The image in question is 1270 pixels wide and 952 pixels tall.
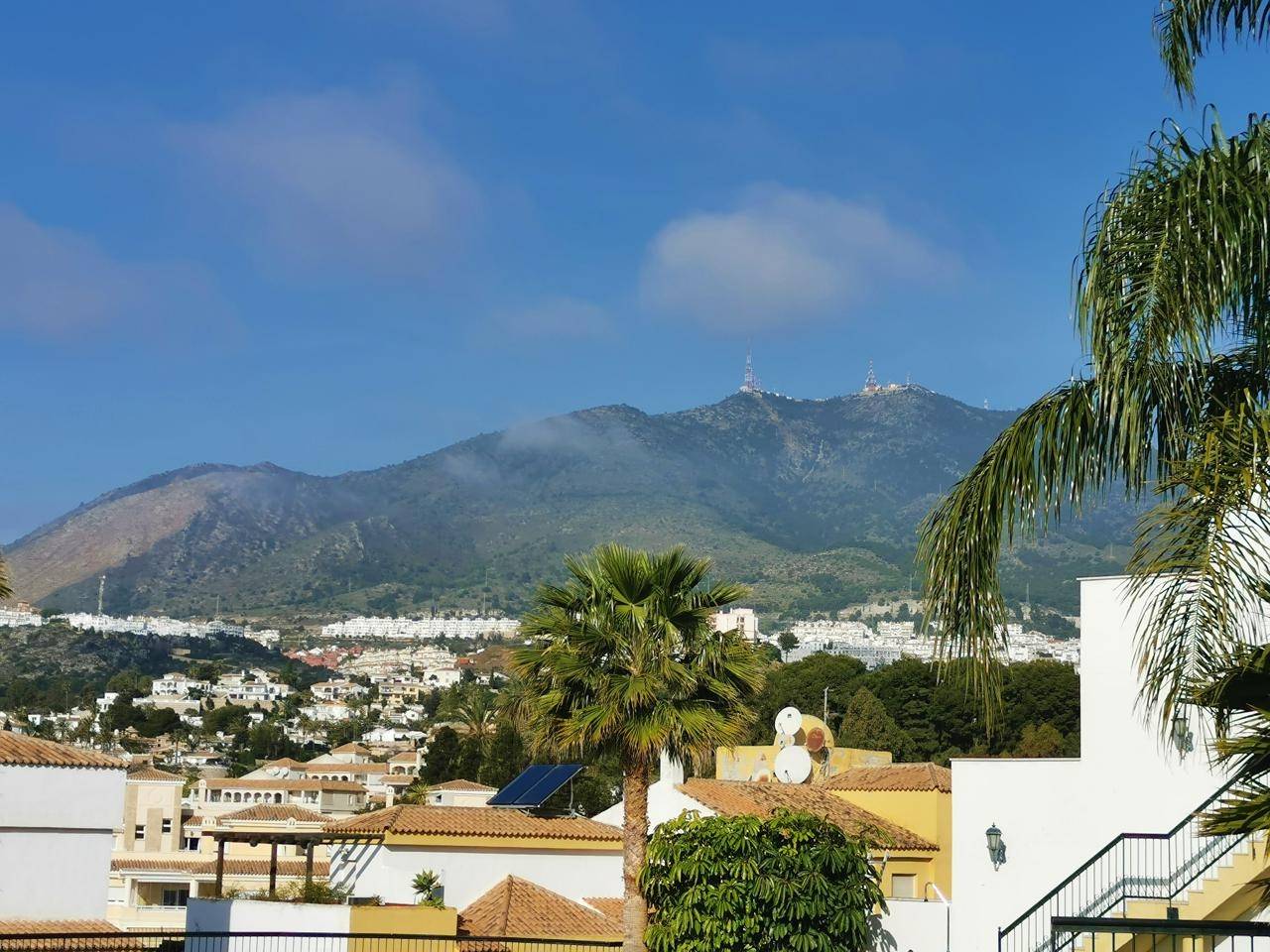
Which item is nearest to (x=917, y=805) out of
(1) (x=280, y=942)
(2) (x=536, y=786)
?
(2) (x=536, y=786)

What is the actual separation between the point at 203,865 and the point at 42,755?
2936cm

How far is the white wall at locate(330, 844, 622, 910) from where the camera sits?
24109 millimetres

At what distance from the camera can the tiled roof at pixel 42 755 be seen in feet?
73.5

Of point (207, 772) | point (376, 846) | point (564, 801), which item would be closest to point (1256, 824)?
point (376, 846)

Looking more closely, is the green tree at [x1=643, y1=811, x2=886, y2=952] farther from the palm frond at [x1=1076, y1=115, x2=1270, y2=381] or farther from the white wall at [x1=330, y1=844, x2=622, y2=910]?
the palm frond at [x1=1076, y1=115, x2=1270, y2=381]

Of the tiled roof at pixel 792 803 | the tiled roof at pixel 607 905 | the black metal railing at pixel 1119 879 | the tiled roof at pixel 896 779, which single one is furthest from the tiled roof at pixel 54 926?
the tiled roof at pixel 896 779

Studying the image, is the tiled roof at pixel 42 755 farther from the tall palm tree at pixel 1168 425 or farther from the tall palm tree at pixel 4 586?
the tall palm tree at pixel 1168 425

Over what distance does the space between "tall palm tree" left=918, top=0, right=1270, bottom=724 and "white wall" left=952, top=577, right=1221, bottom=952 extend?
982cm

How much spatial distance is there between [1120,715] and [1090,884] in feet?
7.03

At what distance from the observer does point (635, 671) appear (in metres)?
19.5

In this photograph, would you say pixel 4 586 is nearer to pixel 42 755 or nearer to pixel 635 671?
pixel 635 671

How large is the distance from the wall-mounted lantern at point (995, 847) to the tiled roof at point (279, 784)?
96.4m

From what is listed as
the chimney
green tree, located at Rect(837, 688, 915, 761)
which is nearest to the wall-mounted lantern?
the chimney

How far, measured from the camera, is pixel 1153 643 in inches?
312
